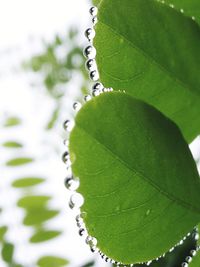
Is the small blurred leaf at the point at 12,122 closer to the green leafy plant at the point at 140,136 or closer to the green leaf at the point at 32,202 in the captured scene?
the green leaf at the point at 32,202

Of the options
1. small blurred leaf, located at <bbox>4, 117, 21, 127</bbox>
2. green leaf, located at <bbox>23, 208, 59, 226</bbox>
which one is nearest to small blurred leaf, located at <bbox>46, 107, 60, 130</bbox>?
small blurred leaf, located at <bbox>4, 117, 21, 127</bbox>

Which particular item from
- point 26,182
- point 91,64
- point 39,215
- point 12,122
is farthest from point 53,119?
point 91,64

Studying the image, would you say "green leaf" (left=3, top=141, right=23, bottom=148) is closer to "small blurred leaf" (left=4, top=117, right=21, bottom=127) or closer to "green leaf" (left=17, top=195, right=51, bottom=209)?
"small blurred leaf" (left=4, top=117, right=21, bottom=127)

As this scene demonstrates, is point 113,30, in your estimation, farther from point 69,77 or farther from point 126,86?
point 69,77

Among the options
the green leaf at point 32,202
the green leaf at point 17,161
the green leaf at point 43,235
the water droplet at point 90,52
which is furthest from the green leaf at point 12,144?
the water droplet at point 90,52

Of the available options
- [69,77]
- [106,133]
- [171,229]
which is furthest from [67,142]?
[69,77]
